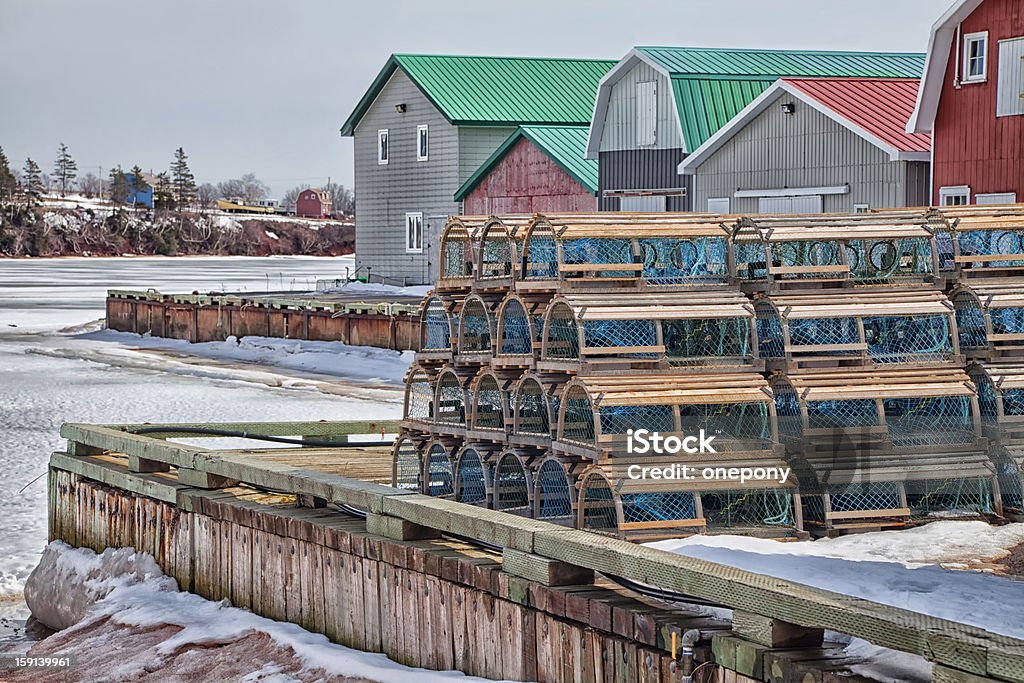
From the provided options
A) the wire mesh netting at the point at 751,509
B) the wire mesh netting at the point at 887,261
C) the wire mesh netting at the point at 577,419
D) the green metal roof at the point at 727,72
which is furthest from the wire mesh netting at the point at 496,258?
the green metal roof at the point at 727,72

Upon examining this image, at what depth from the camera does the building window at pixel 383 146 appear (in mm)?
51906

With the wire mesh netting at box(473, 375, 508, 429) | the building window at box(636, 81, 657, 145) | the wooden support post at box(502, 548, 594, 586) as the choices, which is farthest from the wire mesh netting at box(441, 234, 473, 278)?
the building window at box(636, 81, 657, 145)

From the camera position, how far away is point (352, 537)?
36.9 ft

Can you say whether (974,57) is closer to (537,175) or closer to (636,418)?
(537,175)

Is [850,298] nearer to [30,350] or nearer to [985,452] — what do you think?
[985,452]

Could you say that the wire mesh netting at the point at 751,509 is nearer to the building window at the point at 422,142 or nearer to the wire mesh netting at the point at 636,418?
the wire mesh netting at the point at 636,418

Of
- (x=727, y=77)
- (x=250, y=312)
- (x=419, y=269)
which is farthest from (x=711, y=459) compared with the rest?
(x=419, y=269)

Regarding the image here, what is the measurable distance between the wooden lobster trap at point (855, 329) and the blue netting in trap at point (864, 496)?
88 cm

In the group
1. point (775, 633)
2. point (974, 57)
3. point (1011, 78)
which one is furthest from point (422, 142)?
point (775, 633)

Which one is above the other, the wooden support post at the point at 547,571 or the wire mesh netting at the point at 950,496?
the wire mesh netting at the point at 950,496

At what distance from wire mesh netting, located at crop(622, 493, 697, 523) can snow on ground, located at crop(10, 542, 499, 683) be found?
5.73ft

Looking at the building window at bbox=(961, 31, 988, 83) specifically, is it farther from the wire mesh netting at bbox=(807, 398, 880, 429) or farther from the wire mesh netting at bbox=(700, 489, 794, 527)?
the wire mesh netting at bbox=(700, 489, 794, 527)

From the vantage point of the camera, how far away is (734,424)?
10969 mm

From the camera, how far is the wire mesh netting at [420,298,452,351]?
13.2 metres
